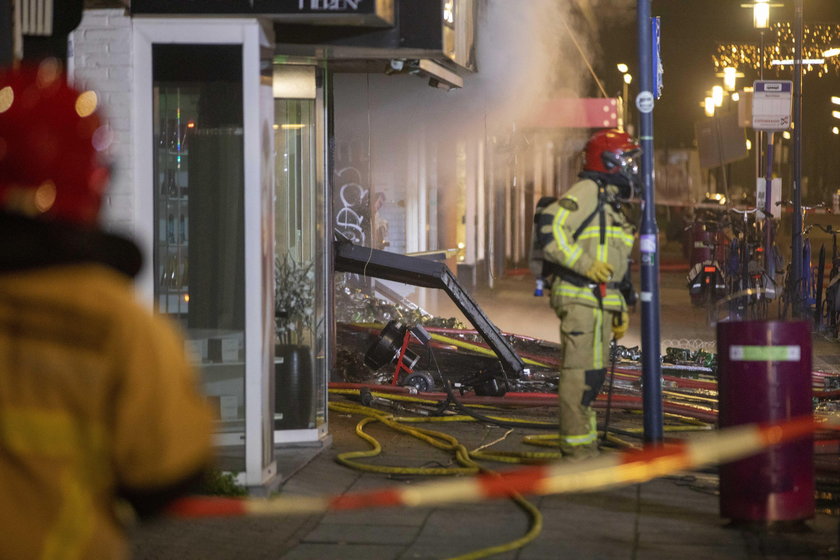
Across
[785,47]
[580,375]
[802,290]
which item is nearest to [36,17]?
[580,375]

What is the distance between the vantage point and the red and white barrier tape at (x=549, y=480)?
11.6 feet

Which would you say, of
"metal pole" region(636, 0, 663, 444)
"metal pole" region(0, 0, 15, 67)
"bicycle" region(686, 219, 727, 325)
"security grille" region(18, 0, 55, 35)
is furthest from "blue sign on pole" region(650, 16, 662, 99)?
"bicycle" region(686, 219, 727, 325)

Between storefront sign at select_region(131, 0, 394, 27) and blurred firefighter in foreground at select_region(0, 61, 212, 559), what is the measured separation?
4.82 m

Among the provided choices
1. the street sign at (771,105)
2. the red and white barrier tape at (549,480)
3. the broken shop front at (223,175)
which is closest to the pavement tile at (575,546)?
the red and white barrier tape at (549,480)

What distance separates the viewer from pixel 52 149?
81.1 inches

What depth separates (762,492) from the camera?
5938mm

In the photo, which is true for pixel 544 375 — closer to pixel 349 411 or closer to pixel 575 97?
pixel 349 411

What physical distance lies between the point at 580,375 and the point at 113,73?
3.27 m

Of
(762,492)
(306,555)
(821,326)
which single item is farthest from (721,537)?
(821,326)

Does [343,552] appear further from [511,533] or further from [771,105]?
[771,105]

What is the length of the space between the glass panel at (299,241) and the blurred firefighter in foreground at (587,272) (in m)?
1.88

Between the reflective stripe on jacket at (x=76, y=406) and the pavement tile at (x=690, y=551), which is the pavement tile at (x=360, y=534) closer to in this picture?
the pavement tile at (x=690, y=551)

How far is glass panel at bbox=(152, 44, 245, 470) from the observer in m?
7.12

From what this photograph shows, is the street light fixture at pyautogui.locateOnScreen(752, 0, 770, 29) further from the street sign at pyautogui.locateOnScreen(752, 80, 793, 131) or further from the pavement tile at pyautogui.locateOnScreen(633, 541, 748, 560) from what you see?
the pavement tile at pyautogui.locateOnScreen(633, 541, 748, 560)
